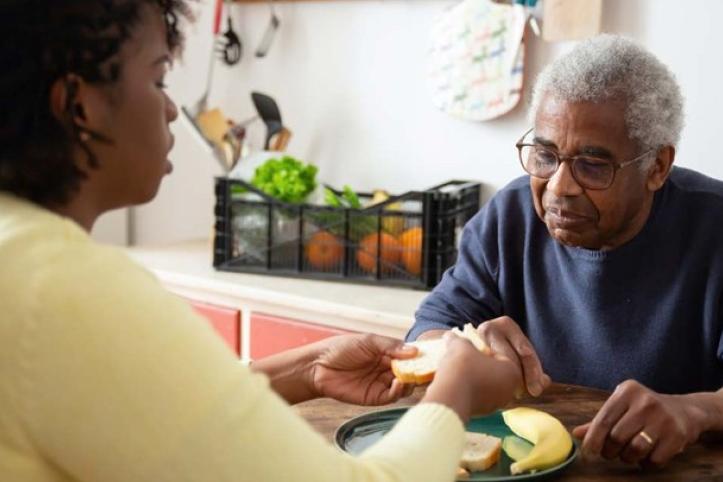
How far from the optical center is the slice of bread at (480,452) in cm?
120

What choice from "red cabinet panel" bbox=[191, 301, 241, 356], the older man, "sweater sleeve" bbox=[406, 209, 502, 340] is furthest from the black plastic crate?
the older man

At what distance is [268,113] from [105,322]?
2.13m

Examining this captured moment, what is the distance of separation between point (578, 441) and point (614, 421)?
0.19ft

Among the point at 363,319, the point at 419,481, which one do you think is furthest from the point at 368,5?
the point at 419,481

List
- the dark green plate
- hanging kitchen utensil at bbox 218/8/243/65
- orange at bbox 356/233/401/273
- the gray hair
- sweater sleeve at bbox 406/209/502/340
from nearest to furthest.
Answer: the dark green plate, the gray hair, sweater sleeve at bbox 406/209/502/340, orange at bbox 356/233/401/273, hanging kitchen utensil at bbox 218/8/243/65

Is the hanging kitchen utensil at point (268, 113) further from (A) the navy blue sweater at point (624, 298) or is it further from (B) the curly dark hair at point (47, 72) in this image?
(B) the curly dark hair at point (47, 72)

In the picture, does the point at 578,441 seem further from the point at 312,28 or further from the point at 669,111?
the point at 312,28

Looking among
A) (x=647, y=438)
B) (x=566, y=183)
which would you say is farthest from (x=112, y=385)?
(x=566, y=183)

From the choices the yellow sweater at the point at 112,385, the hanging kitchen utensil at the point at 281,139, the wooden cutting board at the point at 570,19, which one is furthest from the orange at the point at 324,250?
the yellow sweater at the point at 112,385

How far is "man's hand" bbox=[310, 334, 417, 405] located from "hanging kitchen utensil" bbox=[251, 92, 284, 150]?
5.01ft

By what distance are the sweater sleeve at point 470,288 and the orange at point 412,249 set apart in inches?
17.5

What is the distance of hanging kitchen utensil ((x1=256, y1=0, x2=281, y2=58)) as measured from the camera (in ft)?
9.57

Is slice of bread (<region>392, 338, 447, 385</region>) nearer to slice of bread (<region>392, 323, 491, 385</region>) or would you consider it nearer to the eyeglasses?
slice of bread (<region>392, 323, 491, 385</region>)

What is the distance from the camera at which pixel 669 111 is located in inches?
66.0
